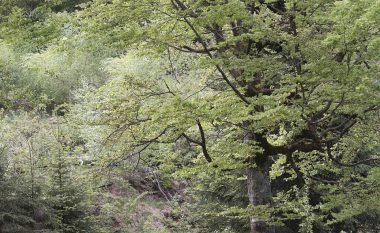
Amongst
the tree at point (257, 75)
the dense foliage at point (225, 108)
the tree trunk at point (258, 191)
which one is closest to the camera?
the tree at point (257, 75)

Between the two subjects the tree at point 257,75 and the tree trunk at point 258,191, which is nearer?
the tree at point 257,75

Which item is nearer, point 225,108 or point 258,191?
point 225,108

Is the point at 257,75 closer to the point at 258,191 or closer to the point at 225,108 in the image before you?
the point at 225,108

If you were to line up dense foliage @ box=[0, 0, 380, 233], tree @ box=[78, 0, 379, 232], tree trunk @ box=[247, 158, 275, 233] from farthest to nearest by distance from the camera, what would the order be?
tree trunk @ box=[247, 158, 275, 233], dense foliage @ box=[0, 0, 380, 233], tree @ box=[78, 0, 379, 232]

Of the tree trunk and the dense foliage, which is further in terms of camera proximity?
the tree trunk

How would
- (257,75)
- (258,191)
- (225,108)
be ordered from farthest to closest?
(258,191), (257,75), (225,108)

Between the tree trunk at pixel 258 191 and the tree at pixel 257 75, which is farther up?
the tree at pixel 257 75

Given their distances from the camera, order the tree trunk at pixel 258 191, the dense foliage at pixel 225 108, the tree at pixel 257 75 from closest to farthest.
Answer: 1. the tree at pixel 257 75
2. the dense foliage at pixel 225 108
3. the tree trunk at pixel 258 191

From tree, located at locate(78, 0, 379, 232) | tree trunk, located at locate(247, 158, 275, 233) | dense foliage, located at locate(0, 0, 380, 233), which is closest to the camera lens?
tree, located at locate(78, 0, 379, 232)

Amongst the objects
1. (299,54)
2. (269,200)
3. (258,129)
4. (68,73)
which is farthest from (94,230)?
(68,73)

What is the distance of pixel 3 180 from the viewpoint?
748 cm

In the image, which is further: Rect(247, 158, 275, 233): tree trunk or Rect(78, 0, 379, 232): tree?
Rect(247, 158, 275, 233): tree trunk

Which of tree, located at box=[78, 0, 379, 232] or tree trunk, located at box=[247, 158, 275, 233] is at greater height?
tree, located at box=[78, 0, 379, 232]

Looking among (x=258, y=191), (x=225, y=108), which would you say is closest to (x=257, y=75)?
(x=225, y=108)
